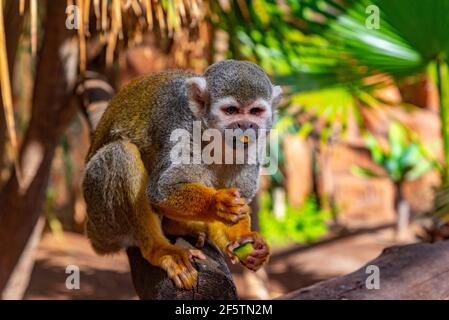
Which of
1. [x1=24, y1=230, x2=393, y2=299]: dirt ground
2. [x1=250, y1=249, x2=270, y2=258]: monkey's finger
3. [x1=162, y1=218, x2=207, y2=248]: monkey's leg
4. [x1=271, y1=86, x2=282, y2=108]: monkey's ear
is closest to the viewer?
[x1=250, y1=249, x2=270, y2=258]: monkey's finger

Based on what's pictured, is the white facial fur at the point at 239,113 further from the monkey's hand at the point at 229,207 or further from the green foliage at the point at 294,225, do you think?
the green foliage at the point at 294,225

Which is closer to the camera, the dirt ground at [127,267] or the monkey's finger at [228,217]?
the monkey's finger at [228,217]

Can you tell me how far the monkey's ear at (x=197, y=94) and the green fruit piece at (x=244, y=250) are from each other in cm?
64

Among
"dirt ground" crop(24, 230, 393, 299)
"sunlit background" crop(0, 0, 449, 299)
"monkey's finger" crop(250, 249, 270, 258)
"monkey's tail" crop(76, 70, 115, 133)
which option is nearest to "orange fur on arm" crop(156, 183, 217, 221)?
"monkey's finger" crop(250, 249, 270, 258)

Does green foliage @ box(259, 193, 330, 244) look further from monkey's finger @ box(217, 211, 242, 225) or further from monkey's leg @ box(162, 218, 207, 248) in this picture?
monkey's finger @ box(217, 211, 242, 225)

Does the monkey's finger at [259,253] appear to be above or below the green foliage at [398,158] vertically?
below

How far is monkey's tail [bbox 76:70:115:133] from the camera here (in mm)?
3994

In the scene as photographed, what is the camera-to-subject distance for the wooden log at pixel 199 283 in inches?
95.1

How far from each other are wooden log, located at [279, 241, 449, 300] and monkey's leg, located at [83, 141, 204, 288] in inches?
23.7

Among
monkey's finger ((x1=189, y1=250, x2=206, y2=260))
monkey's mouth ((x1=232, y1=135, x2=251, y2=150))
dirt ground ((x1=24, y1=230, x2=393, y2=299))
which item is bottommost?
dirt ground ((x1=24, y1=230, x2=393, y2=299))

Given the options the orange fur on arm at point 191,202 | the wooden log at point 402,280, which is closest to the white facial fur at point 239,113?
the orange fur on arm at point 191,202

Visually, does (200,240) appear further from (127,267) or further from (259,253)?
(127,267)
